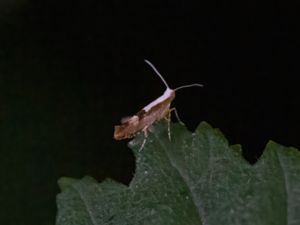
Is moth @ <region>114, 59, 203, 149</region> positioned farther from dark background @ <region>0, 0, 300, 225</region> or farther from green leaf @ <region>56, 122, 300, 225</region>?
dark background @ <region>0, 0, 300, 225</region>

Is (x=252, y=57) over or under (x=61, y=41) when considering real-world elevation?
under

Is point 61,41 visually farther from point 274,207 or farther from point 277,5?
point 274,207

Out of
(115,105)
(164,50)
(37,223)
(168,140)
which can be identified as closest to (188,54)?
(164,50)

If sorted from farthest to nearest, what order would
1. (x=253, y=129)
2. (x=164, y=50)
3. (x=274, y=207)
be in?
1. (x=164, y=50)
2. (x=253, y=129)
3. (x=274, y=207)

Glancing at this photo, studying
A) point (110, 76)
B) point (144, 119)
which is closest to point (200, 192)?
point (144, 119)

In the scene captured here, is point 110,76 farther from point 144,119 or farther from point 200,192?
point 200,192

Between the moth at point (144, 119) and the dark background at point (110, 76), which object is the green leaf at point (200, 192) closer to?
the moth at point (144, 119)
